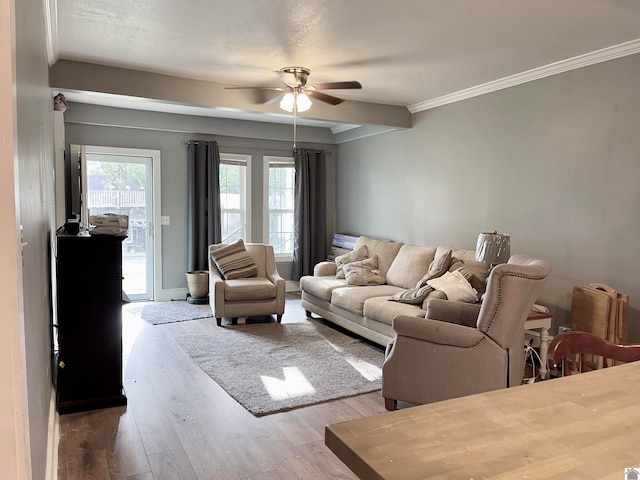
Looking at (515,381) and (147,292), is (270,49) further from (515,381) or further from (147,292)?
(147,292)

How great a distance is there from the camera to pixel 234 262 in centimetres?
577

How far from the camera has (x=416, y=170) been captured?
234 inches

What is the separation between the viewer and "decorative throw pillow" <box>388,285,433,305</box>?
4.30 metres

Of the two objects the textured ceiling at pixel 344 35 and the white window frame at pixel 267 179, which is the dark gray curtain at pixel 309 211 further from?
the textured ceiling at pixel 344 35

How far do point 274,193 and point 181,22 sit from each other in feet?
14.3

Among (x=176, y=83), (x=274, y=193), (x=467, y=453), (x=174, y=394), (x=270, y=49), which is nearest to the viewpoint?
(x=467, y=453)

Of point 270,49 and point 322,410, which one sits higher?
point 270,49

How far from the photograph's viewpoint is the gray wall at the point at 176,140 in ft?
20.4

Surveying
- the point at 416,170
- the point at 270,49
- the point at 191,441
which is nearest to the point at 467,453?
the point at 191,441

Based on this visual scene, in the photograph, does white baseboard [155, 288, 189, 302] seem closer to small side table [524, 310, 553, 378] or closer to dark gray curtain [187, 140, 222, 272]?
dark gray curtain [187, 140, 222, 272]

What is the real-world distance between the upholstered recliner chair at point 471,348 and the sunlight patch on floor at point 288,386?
2.14ft

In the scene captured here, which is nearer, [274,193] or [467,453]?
[467,453]

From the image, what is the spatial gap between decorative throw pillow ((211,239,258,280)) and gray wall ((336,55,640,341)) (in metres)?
2.00

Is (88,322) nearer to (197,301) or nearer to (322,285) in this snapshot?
(322,285)
